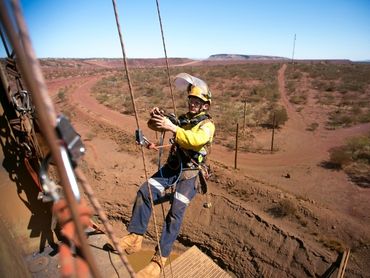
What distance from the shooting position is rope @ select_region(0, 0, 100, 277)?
66 centimetres

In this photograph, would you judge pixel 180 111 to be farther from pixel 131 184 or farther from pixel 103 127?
pixel 131 184

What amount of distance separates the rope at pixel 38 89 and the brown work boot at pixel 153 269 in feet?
7.82

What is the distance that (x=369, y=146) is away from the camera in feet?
38.0

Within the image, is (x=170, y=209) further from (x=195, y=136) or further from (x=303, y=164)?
(x=303, y=164)

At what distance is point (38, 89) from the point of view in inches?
27.6

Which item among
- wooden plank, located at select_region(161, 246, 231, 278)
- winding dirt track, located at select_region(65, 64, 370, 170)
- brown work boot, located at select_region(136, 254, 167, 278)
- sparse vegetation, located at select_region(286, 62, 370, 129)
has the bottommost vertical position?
sparse vegetation, located at select_region(286, 62, 370, 129)

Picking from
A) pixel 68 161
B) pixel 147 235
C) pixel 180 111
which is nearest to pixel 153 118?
pixel 68 161

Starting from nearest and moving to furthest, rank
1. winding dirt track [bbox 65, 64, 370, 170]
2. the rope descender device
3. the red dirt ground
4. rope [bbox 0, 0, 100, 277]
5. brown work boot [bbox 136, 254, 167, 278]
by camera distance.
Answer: rope [bbox 0, 0, 100, 277] < the rope descender device < brown work boot [bbox 136, 254, 167, 278] < the red dirt ground < winding dirt track [bbox 65, 64, 370, 170]

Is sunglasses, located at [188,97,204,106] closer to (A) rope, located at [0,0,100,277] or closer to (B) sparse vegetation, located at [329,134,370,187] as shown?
(A) rope, located at [0,0,100,277]

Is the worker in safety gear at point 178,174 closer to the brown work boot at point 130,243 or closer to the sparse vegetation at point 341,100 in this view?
the brown work boot at point 130,243

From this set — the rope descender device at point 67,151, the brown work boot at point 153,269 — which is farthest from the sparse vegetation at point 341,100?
the rope descender device at point 67,151

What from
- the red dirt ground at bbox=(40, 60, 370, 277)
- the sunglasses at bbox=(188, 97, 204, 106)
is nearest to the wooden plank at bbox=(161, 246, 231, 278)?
the red dirt ground at bbox=(40, 60, 370, 277)

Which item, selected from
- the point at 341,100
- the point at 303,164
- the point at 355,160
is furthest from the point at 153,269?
the point at 341,100

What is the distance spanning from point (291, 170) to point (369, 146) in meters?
4.07
